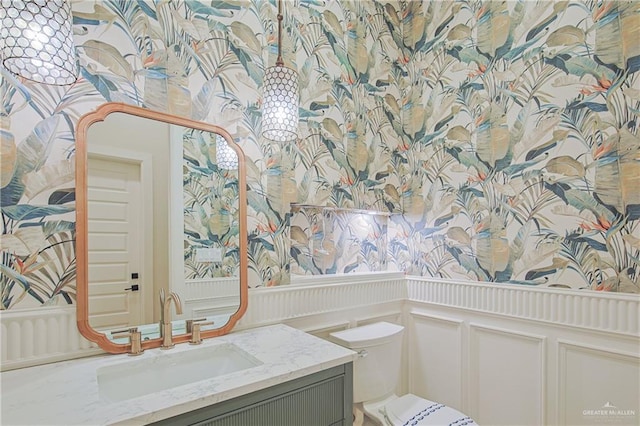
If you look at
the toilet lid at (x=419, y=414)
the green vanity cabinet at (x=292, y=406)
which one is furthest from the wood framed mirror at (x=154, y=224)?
the toilet lid at (x=419, y=414)

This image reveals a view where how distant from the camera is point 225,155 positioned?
1544 millimetres

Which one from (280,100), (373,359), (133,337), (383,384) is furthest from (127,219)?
(383,384)

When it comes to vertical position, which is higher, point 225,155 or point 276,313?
point 225,155

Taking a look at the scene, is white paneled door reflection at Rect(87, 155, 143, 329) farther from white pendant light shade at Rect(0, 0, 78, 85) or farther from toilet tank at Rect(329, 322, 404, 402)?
toilet tank at Rect(329, 322, 404, 402)

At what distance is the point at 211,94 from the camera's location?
154 cm

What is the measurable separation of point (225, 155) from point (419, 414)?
1.54 m

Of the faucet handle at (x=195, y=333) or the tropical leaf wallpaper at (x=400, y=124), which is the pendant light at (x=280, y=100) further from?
the faucet handle at (x=195, y=333)

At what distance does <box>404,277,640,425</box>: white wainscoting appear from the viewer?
1454mm

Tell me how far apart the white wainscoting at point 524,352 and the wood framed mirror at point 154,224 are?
1.27 meters

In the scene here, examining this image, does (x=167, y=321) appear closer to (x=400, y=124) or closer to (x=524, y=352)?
(x=524, y=352)

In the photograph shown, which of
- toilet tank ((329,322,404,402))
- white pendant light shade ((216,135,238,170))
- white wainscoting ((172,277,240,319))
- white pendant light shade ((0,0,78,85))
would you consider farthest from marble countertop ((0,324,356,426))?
white pendant light shade ((0,0,78,85))

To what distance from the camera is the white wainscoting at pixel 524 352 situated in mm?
1454

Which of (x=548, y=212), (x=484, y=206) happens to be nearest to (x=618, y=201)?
(x=548, y=212)

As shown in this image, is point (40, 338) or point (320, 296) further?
point (320, 296)
